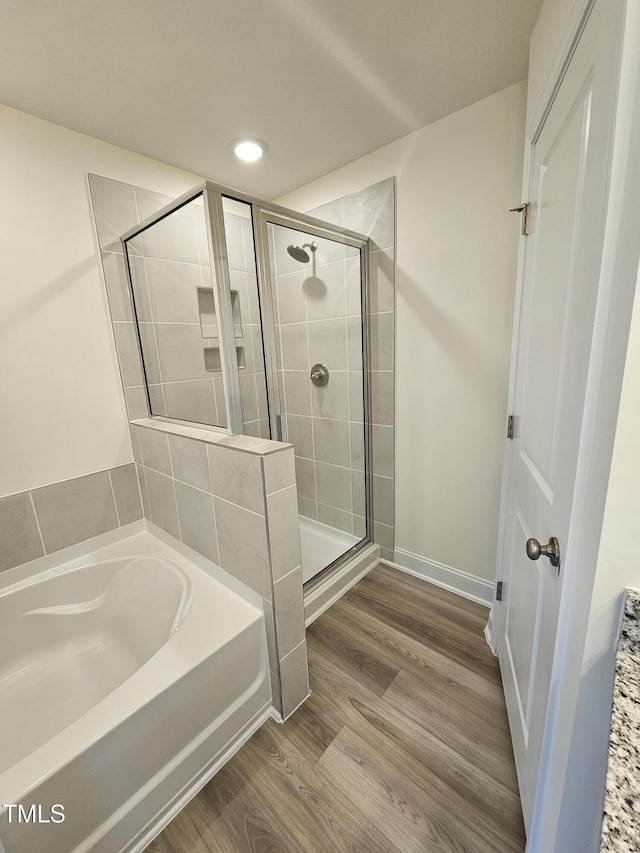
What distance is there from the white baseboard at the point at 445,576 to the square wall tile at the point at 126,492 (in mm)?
1526

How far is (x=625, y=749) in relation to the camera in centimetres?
42

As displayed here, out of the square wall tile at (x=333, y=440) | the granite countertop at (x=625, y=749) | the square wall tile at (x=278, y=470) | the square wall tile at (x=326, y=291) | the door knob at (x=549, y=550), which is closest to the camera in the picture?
the granite countertop at (x=625, y=749)

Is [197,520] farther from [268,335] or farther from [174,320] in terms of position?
[174,320]

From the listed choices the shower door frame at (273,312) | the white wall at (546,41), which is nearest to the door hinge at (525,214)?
the white wall at (546,41)

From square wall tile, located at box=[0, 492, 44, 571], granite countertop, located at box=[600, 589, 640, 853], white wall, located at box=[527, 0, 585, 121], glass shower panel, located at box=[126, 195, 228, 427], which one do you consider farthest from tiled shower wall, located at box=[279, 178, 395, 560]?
granite countertop, located at box=[600, 589, 640, 853]

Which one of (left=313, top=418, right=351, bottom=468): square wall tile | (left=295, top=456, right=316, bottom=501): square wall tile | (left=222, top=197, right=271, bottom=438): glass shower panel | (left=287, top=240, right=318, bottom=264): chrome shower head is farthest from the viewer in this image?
(left=295, top=456, right=316, bottom=501): square wall tile

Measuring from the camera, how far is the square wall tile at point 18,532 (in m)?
1.46

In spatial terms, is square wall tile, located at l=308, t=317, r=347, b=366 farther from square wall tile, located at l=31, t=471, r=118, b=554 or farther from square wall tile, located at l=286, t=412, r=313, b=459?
square wall tile, located at l=31, t=471, r=118, b=554

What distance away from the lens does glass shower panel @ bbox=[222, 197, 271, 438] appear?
1321mm

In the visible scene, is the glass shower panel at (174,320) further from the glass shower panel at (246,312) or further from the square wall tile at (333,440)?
the square wall tile at (333,440)

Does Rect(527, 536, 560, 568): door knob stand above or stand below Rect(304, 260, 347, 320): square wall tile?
below

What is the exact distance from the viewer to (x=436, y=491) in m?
1.90

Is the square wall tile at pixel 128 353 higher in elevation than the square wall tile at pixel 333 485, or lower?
higher

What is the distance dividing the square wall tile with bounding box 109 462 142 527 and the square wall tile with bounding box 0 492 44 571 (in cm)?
A: 34
